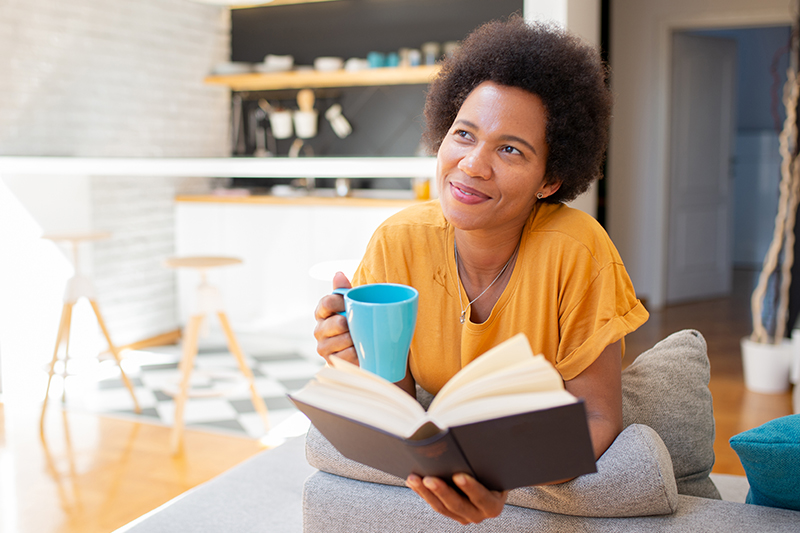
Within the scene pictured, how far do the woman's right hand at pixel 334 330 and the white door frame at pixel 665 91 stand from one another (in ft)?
17.3

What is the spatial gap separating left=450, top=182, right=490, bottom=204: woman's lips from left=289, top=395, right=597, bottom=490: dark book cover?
1.55ft

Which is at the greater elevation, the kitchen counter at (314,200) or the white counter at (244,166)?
the white counter at (244,166)

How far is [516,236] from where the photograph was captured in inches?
52.6

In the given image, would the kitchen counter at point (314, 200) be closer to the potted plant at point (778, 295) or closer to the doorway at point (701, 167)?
the potted plant at point (778, 295)

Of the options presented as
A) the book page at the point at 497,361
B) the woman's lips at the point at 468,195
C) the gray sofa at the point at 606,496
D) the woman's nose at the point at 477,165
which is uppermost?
the woman's nose at the point at 477,165

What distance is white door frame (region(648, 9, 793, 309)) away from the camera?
18.0 feet

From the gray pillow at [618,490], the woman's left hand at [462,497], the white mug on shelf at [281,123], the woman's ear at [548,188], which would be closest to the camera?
the woman's left hand at [462,497]

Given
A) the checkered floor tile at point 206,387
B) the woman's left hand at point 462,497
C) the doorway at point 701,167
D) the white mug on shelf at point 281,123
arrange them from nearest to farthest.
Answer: the woman's left hand at point 462,497
the checkered floor tile at point 206,387
the white mug on shelf at point 281,123
the doorway at point 701,167

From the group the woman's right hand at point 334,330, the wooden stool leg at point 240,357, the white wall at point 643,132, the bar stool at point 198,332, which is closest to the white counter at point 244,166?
the bar stool at point 198,332

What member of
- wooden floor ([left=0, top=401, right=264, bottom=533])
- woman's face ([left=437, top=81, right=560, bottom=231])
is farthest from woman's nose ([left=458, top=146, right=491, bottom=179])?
wooden floor ([left=0, top=401, right=264, bottom=533])

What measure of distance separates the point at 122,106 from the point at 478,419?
4.54 meters

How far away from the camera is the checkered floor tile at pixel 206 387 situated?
11.5 feet

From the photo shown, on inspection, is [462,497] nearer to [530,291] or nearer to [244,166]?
[530,291]

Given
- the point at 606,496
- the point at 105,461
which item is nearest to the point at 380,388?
the point at 606,496
